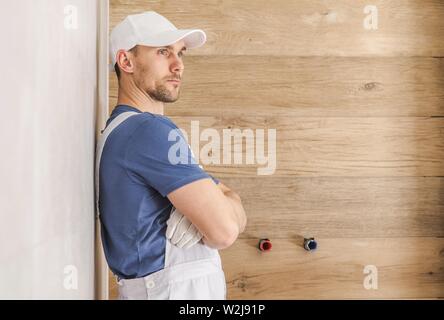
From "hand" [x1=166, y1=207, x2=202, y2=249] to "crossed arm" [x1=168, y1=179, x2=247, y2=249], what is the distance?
0.08ft

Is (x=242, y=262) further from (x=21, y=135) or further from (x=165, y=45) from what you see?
(x=21, y=135)

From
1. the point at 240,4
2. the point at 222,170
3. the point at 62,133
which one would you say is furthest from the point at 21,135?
the point at 240,4

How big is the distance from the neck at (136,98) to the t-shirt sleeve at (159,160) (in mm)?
154

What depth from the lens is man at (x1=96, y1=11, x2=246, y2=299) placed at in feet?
2.58

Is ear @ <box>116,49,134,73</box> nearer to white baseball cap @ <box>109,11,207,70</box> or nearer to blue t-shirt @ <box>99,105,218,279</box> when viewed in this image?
white baseball cap @ <box>109,11,207,70</box>

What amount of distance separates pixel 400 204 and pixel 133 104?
0.92 metres

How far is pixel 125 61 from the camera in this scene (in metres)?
0.97

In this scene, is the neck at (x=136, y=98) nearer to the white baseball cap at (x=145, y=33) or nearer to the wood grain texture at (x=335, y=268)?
the white baseball cap at (x=145, y=33)

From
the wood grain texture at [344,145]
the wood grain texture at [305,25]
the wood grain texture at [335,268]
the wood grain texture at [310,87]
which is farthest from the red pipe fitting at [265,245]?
the wood grain texture at [305,25]

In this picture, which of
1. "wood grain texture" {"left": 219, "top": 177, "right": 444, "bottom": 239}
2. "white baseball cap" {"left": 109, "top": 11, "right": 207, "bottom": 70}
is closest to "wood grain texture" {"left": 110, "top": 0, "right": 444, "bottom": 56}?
"wood grain texture" {"left": 219, "top": 177, "right": 444, "bottom": 239}

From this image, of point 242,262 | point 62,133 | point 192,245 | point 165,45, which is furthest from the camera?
point 242,262

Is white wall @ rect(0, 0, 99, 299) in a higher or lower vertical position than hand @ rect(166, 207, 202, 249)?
higher

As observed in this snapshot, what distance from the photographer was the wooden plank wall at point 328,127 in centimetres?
149

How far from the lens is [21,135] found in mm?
408
